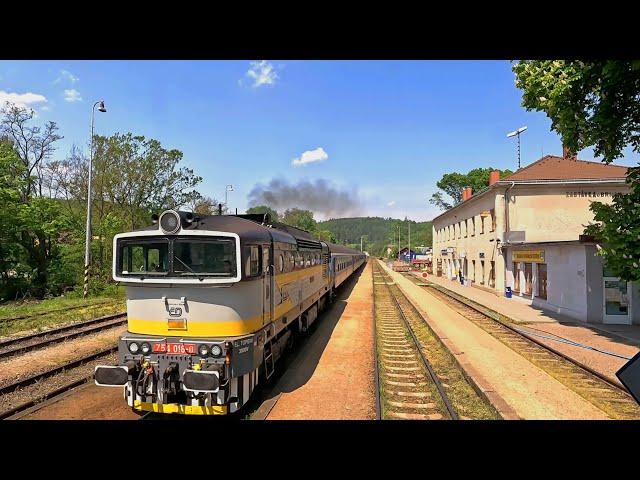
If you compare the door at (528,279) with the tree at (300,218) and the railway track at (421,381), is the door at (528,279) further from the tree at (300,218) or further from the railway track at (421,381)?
the tree at (300,218)

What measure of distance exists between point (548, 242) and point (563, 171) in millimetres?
12133

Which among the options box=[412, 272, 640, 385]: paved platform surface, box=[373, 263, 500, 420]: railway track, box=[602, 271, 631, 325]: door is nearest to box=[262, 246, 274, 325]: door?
box=[373, 263, 500, 420]: railway track

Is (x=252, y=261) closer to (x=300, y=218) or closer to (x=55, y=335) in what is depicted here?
(x=55, y=335)

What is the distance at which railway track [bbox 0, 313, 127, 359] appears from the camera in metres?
12.5

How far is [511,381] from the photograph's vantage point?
379 inches

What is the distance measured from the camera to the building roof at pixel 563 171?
93.9 feet

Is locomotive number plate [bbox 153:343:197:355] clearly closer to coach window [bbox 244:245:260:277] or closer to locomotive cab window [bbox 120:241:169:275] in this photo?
locomotive cab window [bbox 120:241:169:275]

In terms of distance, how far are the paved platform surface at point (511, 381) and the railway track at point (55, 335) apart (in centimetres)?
1219

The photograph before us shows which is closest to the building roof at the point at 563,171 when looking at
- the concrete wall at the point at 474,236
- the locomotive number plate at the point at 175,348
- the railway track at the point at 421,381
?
the concrete wall at the point at 474,236

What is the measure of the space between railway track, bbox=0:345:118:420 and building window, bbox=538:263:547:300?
1990 cm

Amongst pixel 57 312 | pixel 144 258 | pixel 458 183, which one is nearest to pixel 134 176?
pixel 57 312
